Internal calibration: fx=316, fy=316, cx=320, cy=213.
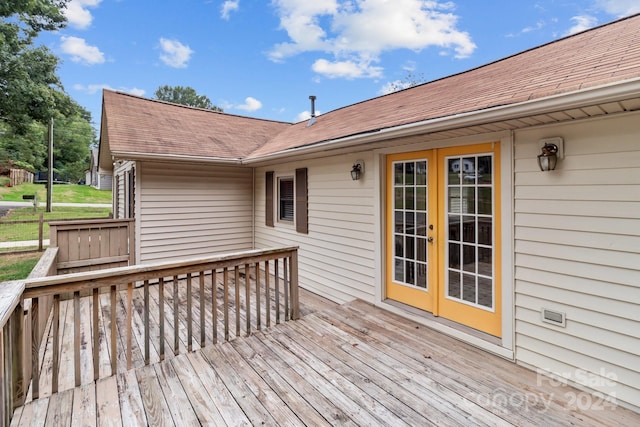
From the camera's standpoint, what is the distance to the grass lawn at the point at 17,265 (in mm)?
6109

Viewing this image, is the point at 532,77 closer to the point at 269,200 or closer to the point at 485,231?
the point at 485,231

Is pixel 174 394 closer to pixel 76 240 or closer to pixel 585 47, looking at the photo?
pixel 76 240

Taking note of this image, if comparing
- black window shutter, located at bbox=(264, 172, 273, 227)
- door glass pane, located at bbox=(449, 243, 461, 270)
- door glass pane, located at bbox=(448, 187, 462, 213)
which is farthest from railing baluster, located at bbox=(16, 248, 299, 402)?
black window shutter, located at bbox=(264, 172, 273, 227)

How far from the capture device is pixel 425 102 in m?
4.18

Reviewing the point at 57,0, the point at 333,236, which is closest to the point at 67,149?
the point at 57,0

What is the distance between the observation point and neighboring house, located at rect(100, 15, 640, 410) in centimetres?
230

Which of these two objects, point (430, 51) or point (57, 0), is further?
point (430, 51)

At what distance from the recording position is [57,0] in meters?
10.0

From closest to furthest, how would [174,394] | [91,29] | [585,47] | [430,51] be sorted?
[174,394]
[585,47]
[91,29]
[430,51]

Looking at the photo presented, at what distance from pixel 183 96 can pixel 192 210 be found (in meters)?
38.6

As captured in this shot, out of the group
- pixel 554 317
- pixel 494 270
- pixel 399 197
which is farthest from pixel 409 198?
pixel 554 317

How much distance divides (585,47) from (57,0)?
45.6 feet

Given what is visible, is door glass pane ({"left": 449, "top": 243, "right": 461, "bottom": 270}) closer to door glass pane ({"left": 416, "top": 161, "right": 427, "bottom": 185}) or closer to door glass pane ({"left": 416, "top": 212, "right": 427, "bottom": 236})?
door glass pane ({"left": 416, "top": 212, "right": 427, "bottom": 236})

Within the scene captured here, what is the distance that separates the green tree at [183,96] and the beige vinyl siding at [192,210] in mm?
36009
